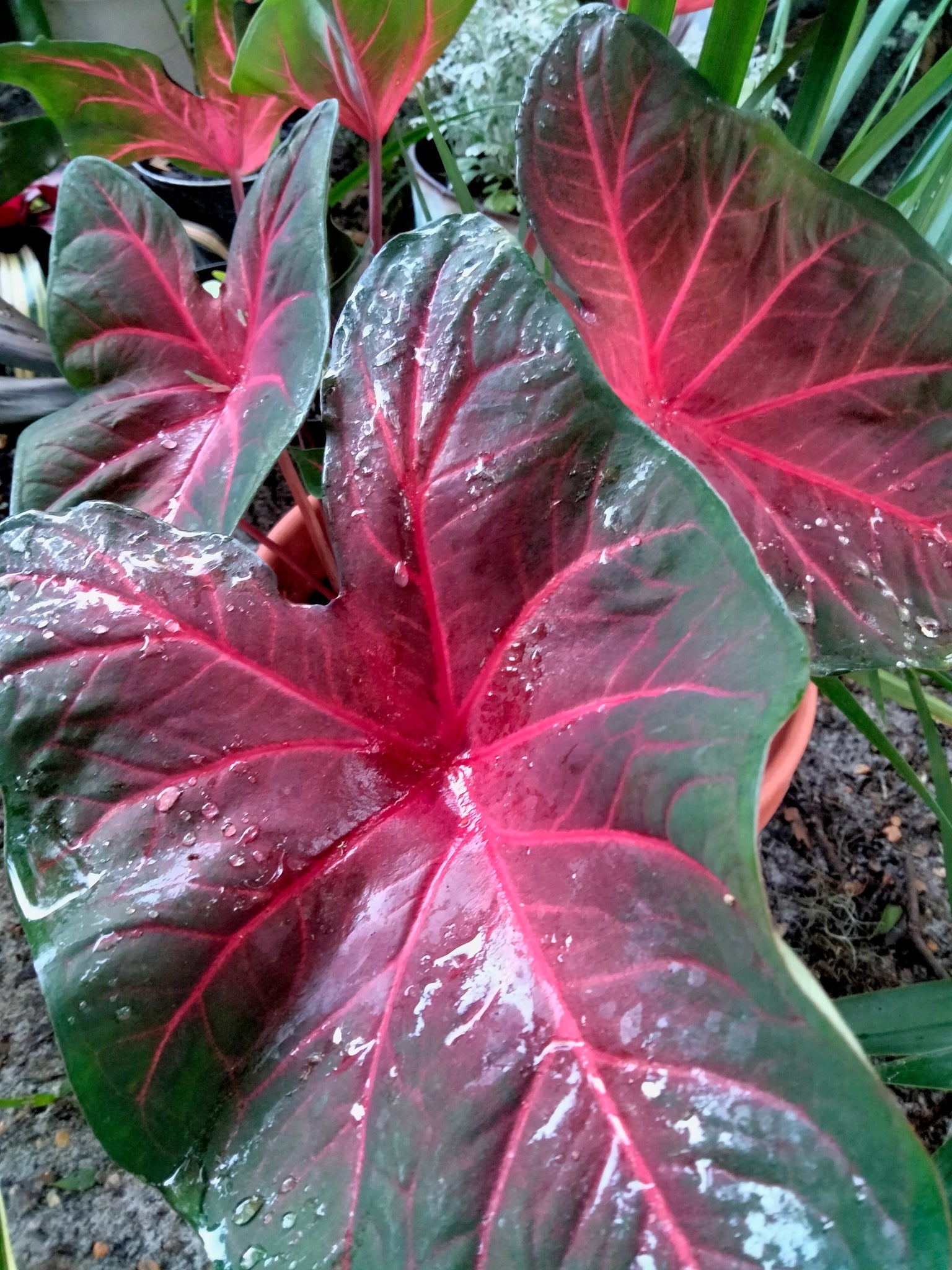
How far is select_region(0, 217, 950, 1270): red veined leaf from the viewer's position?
34 centimetres

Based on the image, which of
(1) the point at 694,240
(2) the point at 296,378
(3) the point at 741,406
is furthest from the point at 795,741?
(2) the point at 296,378

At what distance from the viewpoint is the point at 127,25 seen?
5.57ft

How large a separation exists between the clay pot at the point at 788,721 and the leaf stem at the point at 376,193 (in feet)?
0.98

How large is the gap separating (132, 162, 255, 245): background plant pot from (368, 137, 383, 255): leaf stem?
28.0 inches

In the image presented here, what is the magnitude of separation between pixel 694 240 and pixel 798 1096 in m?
0.59

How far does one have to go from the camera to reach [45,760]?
458 millimetres

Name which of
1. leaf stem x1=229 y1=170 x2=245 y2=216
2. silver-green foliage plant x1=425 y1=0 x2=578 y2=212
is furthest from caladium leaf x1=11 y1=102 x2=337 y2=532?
silver-green foliage plant x1=425 y1=0 x2=578 y2=212

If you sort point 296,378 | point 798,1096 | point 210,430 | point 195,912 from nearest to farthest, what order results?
point 798,1096, point 195,912, point 296,378, point 210,430

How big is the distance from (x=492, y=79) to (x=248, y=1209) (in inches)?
61.5

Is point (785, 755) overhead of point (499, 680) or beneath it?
beneath

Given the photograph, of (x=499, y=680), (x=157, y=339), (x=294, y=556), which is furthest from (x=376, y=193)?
(x=499, y=680)

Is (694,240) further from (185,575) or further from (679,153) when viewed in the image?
(185,575)

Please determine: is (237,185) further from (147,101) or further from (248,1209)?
(248,1209)

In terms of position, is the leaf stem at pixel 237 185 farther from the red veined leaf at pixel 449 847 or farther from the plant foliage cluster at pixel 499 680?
the red veined leaf at pixel 449 847
